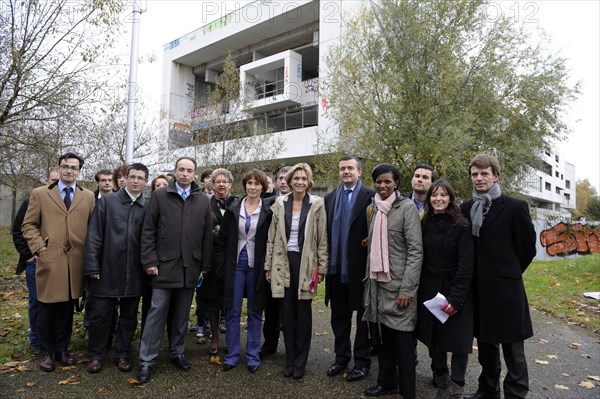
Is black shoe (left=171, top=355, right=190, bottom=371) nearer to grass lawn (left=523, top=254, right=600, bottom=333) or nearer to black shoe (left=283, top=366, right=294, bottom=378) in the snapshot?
black shoe (left=283, top=366, right=294, bottom=378)

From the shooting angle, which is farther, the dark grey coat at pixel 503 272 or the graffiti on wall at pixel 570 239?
the graffiti on wall at pixel 570 239

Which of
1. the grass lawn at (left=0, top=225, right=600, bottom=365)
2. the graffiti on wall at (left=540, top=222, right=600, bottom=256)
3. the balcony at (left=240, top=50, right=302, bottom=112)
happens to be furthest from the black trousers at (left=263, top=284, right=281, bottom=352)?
the balcony at (left=240, top=50, right=302, bottom=112)

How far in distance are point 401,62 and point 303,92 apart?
48.5ft

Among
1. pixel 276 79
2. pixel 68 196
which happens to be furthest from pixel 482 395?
pixel 276 79

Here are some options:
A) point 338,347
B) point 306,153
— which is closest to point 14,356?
point 338,347

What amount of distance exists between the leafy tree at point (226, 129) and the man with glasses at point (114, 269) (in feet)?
37.0

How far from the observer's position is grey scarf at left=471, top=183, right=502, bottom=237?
12.2 ft

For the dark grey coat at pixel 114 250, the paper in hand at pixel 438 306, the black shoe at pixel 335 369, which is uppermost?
the dark grey coat at pixel 114 250

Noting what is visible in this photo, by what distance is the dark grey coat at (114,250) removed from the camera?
4457 mm

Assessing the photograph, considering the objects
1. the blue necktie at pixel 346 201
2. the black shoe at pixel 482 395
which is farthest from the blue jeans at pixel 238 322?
the black shoe at pixel 482 395

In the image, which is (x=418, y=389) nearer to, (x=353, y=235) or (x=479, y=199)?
(x=353, y=235)

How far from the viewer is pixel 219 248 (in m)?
4.77

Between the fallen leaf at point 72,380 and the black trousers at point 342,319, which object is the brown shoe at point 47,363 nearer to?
the fallen leaf at point 72,380

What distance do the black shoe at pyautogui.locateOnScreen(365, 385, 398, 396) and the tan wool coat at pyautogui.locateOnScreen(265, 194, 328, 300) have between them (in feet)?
3.53
